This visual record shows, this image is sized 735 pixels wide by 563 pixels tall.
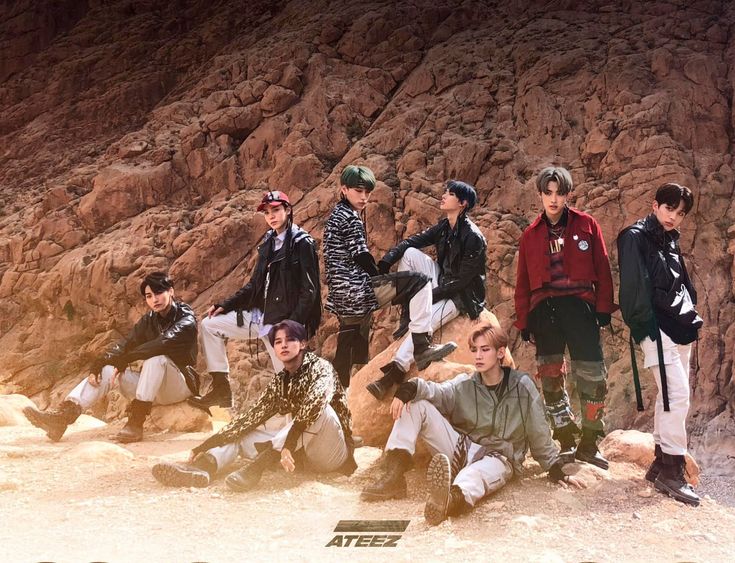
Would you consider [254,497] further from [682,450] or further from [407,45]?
[407,45]

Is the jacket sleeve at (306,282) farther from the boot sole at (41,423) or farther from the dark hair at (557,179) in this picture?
the boot sole at (41,423)

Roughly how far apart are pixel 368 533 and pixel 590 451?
1.71 m

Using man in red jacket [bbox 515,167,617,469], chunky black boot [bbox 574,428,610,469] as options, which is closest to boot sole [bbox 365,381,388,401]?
man in red jacket [bbox 515,167,617,469]

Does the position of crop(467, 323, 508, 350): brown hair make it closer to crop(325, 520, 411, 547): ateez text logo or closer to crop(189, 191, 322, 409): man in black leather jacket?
crop(325, 520, 411, 547): ateez text logo

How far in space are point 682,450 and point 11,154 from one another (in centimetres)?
1482

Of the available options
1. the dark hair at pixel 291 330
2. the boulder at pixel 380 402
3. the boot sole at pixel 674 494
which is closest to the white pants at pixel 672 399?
the boot sole at pixel 674 494

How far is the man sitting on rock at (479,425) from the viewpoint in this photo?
4.09 meters

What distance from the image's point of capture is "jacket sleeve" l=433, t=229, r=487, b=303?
512cm

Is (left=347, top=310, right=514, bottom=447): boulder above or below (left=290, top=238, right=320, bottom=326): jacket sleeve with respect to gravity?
below

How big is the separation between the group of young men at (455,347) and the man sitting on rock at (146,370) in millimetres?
925

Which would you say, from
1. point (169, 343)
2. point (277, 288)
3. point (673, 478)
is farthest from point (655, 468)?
point (169, 343)

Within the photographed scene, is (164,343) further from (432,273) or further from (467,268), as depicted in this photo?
(467,268)

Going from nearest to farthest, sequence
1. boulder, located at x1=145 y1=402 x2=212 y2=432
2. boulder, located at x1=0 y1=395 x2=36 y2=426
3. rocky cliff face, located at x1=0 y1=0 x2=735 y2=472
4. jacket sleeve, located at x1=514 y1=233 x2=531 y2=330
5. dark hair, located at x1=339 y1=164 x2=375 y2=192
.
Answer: jacket sleeve, located at x1=514 y1=233 x2=531 y2=330
dark hair, located at x1=339 y1=164 x2=375 y2=192
boulder, located at x1=145 y1=402 x2=212 y2=432
boulder, located at x1=0 y1=395 x2=36 y2=426
rocky cliff face, located at x1=0 y1=0 x2=735 y2=472

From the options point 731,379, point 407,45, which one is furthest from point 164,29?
point 731,379
